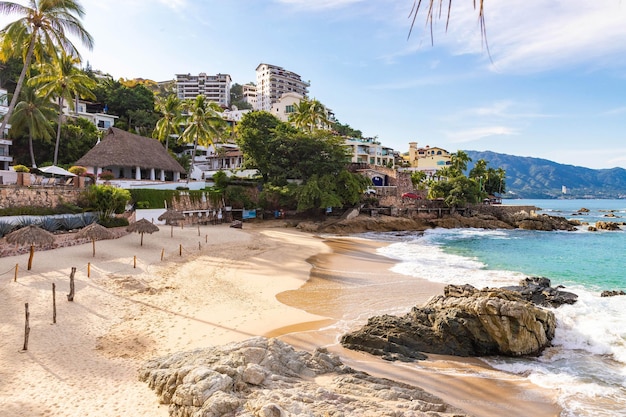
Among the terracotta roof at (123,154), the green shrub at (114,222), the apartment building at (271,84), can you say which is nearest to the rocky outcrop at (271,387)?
the green shrub at (114,222)

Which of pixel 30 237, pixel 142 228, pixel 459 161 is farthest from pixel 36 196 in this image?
pixel 459 161

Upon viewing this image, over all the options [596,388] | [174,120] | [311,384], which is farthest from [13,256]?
[174,120]

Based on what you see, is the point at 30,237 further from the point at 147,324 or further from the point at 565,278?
the point at 565,278

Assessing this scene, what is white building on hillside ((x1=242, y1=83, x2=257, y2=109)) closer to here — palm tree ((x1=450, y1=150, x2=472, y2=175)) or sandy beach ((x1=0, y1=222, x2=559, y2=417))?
palm tree ((x1=450, y1=150, x2=472, y2=175))

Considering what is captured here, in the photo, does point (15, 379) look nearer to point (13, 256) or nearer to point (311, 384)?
point (311, 384)

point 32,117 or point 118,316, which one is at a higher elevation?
point 32,117

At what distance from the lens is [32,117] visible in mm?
37750

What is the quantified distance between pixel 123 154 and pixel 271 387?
114 ft

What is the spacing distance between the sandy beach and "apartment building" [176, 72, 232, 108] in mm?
117291

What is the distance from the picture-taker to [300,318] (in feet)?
A: 44.1

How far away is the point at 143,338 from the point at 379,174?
50614 millimetres

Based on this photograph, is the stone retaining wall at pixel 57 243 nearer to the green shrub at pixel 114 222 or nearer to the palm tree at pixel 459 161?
the green shrub at pixel 114 222

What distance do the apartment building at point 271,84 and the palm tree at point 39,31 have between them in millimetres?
104074

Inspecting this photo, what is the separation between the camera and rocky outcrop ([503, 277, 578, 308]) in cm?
1527
